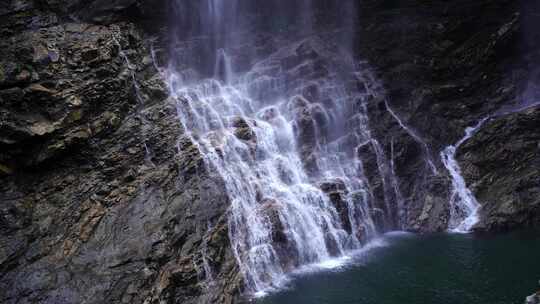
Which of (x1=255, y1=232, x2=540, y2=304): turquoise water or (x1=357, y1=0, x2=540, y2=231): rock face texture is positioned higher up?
(x1=357, y1=0, x2=540, y2=231): rock face texture

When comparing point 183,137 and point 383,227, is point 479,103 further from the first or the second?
point 183,137

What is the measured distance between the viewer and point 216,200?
83.0 ft

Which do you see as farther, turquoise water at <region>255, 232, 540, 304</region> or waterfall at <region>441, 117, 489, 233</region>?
waterfall at <region>441, 117, 489, 233</region>

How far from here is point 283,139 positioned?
3209 centimetres

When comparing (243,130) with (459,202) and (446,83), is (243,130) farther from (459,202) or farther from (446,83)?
(446,83)

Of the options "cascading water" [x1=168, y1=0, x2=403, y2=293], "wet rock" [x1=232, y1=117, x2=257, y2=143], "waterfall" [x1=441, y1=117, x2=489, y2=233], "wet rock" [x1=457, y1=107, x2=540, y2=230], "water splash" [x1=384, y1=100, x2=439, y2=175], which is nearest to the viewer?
"cascading water" [x1=168, y1=0, x2=403, y2=293]

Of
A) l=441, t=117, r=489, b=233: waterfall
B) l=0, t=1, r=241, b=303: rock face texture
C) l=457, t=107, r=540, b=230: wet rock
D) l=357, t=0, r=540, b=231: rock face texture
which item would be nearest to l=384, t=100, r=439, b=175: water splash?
l=357, t=0, r=540, b=231: rock face texture

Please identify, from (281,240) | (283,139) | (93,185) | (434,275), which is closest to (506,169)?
(434,275)

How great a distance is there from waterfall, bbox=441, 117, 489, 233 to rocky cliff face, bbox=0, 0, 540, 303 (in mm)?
545

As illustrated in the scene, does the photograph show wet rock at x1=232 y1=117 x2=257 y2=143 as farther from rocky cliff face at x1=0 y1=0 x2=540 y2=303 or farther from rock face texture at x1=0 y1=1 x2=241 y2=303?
rocky cliff face at x1=0 y1=0 x2=540 y2=303

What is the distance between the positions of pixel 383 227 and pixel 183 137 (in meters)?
16.4

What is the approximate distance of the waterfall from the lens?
28.9m

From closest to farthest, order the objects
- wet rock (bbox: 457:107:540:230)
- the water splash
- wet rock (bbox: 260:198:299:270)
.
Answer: wet rock (bbox: 260:198:299:270), wet rock (bbox: 457:107:540:230), the water splash

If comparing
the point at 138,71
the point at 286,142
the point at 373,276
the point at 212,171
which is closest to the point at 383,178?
the point at 286,142
